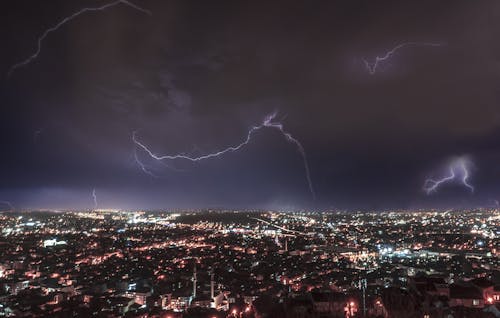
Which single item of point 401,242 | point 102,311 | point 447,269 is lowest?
point 102,311

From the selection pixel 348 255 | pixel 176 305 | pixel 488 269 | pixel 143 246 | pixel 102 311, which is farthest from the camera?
pixel 143 246

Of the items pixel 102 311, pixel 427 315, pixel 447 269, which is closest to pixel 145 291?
pixel 102 311

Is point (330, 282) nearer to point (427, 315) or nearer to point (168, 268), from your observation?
point (427, 315)

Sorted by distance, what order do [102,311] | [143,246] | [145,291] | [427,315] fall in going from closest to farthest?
[427,315] → [102,311] → [145,291] → [143,246]

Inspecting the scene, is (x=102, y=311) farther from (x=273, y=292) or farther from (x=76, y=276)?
(x=76, y=276)

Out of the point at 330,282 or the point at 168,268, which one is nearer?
the point at 330,282

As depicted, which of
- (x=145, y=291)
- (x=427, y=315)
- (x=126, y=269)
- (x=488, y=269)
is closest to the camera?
(x=427, y=315)

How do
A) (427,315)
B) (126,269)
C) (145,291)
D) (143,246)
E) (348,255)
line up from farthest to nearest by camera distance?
(143,246) < (348,255) < (126,269) < (145,291) < (427,315)

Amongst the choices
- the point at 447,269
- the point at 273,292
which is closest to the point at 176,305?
the point at 273,292

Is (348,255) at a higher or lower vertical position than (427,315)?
higher
